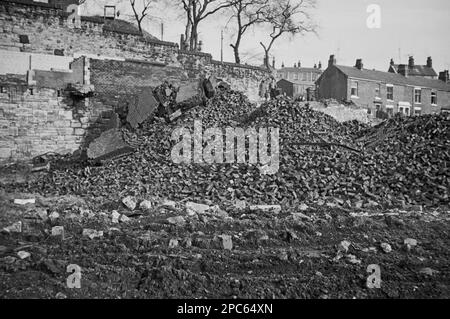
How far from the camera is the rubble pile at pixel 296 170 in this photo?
8945mm

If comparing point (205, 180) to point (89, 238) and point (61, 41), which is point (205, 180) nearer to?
point (89, 238)

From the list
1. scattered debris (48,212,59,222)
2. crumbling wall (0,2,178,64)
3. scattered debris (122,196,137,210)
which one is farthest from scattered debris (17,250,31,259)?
crumbling wall (0,2,178,64)

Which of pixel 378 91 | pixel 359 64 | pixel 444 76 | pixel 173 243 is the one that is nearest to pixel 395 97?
pixel 378 91

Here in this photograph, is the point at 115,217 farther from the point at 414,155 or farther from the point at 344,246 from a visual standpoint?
the point at 414,155

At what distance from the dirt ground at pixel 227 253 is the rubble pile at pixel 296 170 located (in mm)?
1055

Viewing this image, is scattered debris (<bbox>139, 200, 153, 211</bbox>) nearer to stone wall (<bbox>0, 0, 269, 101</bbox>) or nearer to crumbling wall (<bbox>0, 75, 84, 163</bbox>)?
crumbling wall (<bbox>0, 75, 84, 163</bbox>)

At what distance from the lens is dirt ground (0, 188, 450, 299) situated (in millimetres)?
4441

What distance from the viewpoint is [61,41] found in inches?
535

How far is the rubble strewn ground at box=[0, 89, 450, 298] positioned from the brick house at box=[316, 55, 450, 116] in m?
19.9

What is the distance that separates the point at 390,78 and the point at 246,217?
3179 centimetres

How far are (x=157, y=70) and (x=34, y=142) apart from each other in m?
5.41

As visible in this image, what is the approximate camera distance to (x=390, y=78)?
34.1 metres

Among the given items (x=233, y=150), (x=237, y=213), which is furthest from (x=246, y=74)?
(x=237, y=213)

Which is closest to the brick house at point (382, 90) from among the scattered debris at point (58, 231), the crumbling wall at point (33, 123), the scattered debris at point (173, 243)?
the crumbling wall at point (33, 123)
